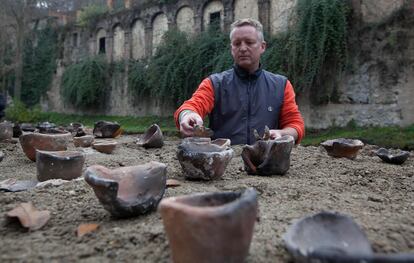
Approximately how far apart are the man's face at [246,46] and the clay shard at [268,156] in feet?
3.83

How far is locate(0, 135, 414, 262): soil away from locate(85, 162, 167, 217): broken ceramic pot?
0.18ft

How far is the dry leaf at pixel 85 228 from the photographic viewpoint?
64.5 inches

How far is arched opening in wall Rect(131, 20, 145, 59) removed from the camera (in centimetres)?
1953

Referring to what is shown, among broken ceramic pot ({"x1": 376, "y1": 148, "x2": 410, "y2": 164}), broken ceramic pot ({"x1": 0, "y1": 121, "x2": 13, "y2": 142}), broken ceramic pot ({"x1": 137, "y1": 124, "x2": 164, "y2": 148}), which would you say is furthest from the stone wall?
broken ceramic pot ({"x1": 0, "y1": 121, "x2": 13, "y2": 142})

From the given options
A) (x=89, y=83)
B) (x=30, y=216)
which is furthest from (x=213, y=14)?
(x=30, y=216)

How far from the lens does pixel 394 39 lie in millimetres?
10039

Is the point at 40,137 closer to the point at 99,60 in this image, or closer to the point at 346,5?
the point at 346,5

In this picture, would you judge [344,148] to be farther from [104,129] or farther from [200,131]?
[104,129]

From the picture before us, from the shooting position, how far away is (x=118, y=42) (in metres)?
20.8

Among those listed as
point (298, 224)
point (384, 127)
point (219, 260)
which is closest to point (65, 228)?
point (219, 260)

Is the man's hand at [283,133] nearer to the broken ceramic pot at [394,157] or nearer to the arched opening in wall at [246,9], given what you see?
the broken ceramic pot at [394,157]

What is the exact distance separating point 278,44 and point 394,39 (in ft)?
10.0

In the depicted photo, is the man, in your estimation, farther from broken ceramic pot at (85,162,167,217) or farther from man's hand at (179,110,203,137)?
broken ceramic pot at (85,162,167,217)

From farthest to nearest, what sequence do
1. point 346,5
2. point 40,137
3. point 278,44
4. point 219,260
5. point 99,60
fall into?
point 99,60
point 278,44
point 346,5
point 40,137
point 219,260
